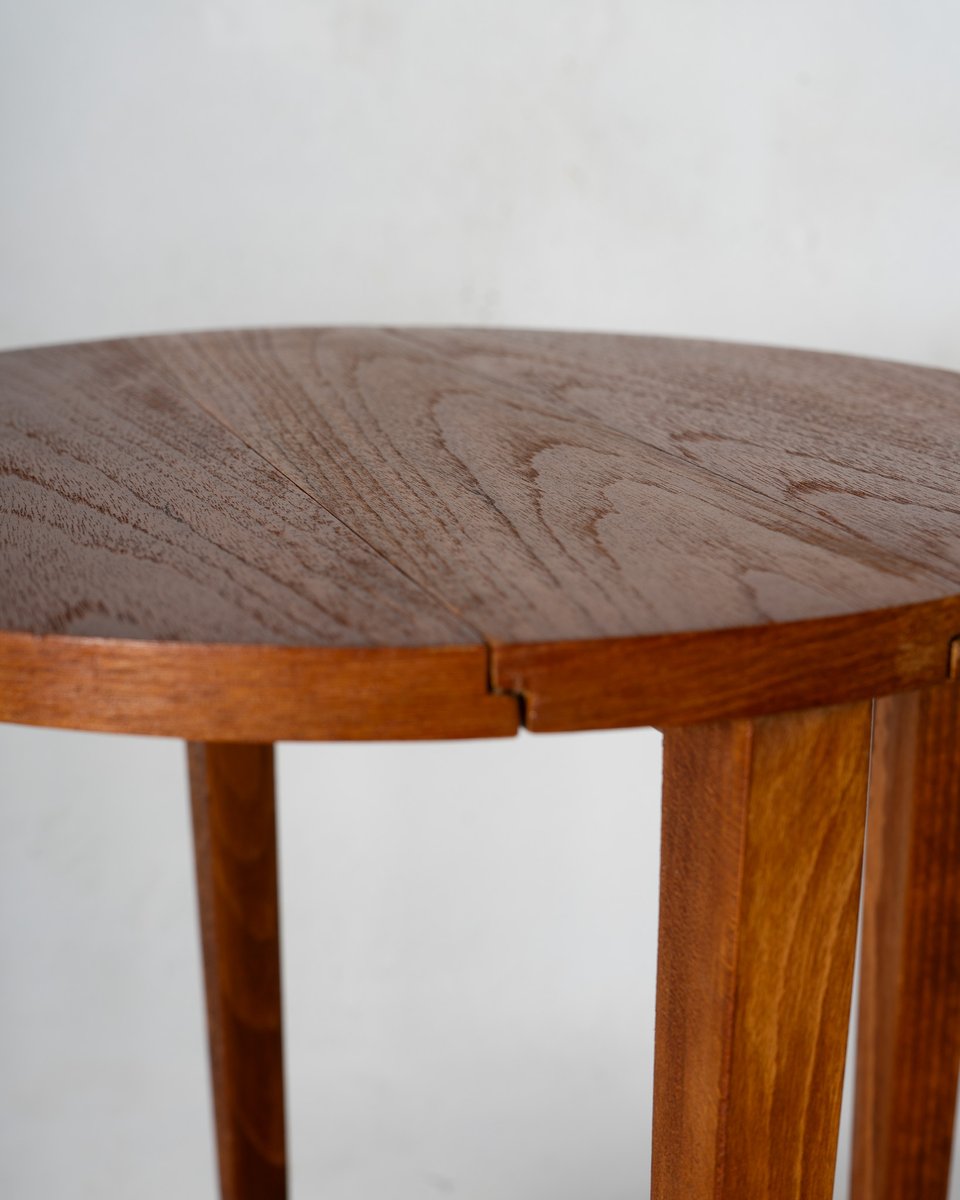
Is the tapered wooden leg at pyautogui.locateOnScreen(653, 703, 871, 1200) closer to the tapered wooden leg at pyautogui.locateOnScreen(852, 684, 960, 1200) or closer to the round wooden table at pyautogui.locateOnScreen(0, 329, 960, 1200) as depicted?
the round wooden table at pyautogui.locateOnScreen(0, 329, 960, 1200)

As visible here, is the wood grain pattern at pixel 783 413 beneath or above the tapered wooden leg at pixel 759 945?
above

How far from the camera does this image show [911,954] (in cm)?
75

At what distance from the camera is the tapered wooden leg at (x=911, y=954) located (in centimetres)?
69

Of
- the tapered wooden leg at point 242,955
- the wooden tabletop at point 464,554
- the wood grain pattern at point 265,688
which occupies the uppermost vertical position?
the wooden tabletop at point 464,554

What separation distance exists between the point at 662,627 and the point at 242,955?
2.39 feet

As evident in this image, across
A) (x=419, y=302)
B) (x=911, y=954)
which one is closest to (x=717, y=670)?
(x=911, y=954)

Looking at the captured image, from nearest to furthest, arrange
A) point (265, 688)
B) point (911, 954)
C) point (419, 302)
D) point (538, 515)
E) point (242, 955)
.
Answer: point (265, 688) < point (538, 515) < point (911, 954) < point (242, 955) < point (419, 302)

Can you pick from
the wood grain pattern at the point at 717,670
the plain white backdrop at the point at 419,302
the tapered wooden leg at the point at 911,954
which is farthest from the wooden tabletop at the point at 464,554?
the plain white backdrop at the point at 419,302

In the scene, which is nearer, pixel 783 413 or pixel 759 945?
pixel 759 945

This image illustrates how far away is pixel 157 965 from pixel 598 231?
0.85m

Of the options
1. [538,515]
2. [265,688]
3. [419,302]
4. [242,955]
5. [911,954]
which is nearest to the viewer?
[265,688]

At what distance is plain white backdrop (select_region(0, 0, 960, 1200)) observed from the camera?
138 centimetres

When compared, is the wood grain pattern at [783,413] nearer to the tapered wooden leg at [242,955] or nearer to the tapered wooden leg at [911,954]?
the tapered wooden leg at [911,954]

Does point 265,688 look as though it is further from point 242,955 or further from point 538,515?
point 242,955
